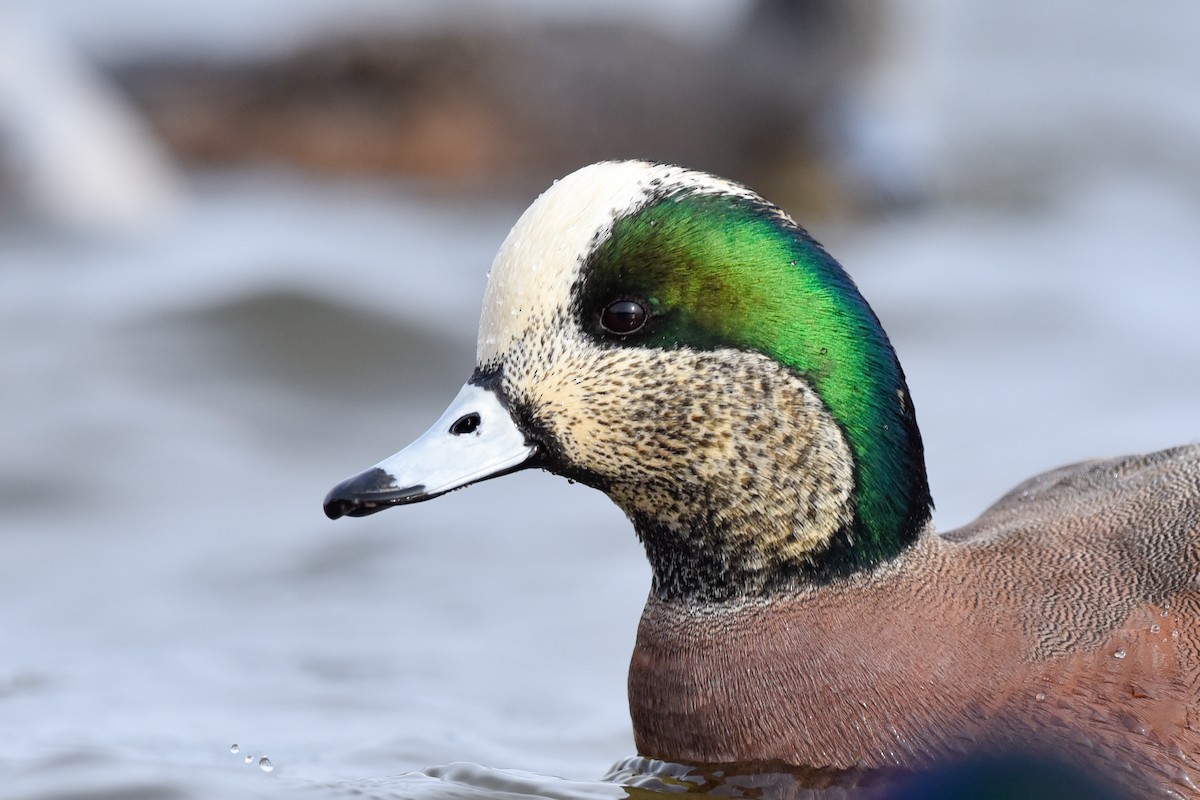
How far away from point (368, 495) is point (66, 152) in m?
6.32

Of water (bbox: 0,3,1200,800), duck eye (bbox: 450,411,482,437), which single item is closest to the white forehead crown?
duck eye (bbox: 450,411,482,437)

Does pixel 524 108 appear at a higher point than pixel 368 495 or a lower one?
higher

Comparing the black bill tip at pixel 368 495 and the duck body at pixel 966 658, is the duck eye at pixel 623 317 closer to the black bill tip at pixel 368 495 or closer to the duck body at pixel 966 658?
the black bill tip at pixel 368 495

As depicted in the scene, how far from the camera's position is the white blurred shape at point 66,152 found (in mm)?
9141

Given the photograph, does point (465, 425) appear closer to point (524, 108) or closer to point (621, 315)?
point (621, 315)

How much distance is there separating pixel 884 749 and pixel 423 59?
266 inches

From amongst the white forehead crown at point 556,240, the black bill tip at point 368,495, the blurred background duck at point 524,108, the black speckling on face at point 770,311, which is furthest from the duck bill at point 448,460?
the blurred background duck at point 524,108

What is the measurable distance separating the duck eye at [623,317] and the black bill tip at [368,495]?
1.50 ft

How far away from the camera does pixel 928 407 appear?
7199 millimetres

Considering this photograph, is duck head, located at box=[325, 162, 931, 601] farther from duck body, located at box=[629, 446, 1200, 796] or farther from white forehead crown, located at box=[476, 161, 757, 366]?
duck body, located at box=[629, 446, 1200, 796]

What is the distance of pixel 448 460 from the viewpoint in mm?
3531

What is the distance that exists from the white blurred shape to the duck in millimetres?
5922

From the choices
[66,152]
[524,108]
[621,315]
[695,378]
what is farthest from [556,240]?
[524,108]

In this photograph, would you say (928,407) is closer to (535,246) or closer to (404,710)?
(404,710)
